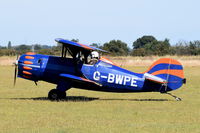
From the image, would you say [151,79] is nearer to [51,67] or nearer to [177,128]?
[51,67]

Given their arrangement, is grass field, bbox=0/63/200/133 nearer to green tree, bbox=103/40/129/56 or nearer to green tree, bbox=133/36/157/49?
green tree, bbox=103/40/129/56

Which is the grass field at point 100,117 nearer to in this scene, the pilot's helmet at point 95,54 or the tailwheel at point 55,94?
the tailwheel at point 55,94

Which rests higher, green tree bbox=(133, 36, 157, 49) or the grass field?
green tree bbox=(133, 36, 157, 49)

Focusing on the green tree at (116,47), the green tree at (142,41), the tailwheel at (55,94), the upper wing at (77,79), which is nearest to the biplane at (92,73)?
the tailwheel at (55,94)

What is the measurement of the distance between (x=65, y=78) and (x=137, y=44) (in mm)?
100529

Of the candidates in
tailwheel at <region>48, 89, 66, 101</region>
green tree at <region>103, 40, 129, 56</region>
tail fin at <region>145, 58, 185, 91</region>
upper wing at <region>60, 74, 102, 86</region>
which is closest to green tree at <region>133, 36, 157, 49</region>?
green tree at <region>103, 40, 129, 56</region>

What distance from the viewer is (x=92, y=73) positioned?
48.6 ft

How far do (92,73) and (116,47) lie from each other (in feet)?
220

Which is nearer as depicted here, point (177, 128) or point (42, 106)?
point (177, 128)

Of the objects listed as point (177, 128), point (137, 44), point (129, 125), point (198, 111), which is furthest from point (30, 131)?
point (137, 44)

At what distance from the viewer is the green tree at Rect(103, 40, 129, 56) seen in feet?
259

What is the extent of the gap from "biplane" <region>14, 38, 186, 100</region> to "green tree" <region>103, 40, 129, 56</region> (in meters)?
62.3

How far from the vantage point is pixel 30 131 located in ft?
28.8

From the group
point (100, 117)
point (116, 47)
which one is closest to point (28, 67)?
point (100, 117)
